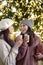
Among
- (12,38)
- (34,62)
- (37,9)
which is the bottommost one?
(34,62)

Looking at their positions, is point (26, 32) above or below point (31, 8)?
below

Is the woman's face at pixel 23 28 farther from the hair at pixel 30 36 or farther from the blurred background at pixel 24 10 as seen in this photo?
the blurred background at pixel 24 10

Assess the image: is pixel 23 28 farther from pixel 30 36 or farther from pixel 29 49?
pixel 29 49

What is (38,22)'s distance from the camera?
266 cm

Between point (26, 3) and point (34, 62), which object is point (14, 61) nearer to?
point (34, 62)

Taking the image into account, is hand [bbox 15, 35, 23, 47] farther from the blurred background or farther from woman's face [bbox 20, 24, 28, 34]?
the blurred background

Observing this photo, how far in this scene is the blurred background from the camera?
8.62 ft

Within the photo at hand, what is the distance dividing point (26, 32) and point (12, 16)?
0.40 meters

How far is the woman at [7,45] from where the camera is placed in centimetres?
218

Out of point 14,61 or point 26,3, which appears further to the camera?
point 26,3

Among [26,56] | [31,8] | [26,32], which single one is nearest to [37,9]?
[31,8]

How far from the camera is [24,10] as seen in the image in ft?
8.77

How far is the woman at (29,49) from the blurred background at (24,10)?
1.08 ft

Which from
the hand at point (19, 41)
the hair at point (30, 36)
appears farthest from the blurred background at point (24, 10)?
the hand at point (19, 41)
